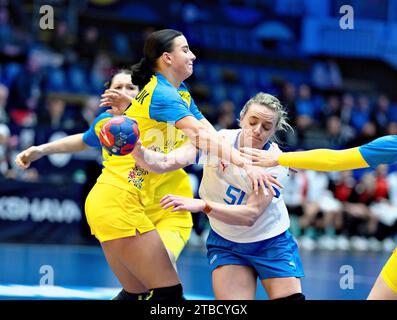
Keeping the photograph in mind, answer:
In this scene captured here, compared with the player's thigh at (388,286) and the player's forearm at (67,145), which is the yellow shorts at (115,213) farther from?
the player's thigh at (388,286)

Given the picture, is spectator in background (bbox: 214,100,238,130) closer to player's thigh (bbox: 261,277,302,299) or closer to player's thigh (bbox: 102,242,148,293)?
player's thigh (bbox: 102,242,148,293)

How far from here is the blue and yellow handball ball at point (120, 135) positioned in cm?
397

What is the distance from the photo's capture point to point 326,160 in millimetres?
4301

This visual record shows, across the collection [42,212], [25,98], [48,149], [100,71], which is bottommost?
[42,212]

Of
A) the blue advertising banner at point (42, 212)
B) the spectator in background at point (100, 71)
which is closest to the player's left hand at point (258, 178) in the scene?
the blue advertising banner at point (42, 212)

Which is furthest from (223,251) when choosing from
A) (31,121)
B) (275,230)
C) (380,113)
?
(380,113)

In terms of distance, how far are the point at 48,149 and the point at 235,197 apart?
1.37 metres

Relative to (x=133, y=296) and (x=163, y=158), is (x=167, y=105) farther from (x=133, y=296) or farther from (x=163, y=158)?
(x=133, y=296)

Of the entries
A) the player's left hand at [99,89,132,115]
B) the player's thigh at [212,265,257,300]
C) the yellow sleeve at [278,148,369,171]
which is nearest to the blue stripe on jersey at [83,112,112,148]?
the player's left hand at [99,89,132,115]

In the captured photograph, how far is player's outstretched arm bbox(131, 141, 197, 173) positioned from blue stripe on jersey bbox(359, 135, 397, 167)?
3.17 ft

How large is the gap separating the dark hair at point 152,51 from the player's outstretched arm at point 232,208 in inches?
34.1

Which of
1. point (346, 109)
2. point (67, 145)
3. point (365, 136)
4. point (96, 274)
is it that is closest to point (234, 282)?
point (67, 145)

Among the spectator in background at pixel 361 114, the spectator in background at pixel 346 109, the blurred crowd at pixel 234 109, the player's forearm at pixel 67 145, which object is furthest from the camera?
the spectator in background at pixel 361 114
